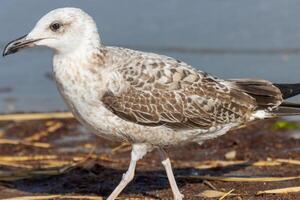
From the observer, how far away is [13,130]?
387 inches

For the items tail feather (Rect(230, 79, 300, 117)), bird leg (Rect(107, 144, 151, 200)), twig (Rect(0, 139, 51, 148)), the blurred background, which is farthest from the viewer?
the blurred background

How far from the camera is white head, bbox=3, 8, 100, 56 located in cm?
648

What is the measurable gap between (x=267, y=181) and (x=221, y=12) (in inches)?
290

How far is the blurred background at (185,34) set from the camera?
1205 centimetres

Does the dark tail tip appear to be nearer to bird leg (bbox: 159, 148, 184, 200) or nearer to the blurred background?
bird leg (bbox: 159, 148, 184, 200)

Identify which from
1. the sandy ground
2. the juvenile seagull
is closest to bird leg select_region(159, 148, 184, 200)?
the juvenile seagull

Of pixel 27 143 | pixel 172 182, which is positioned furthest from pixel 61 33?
pixel 27 143

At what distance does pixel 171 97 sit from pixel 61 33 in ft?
3.17

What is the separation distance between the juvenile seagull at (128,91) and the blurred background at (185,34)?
4541mm

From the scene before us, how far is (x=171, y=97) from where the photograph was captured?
6754 mm

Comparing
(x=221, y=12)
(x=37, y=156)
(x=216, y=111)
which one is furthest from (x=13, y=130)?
(x=221, y=12)

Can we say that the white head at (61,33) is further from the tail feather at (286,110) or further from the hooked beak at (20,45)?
the tail feather at (286,110)

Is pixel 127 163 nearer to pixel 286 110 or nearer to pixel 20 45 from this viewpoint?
pixel 286 110

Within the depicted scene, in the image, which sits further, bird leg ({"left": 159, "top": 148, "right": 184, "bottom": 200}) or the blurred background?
the blurred background
